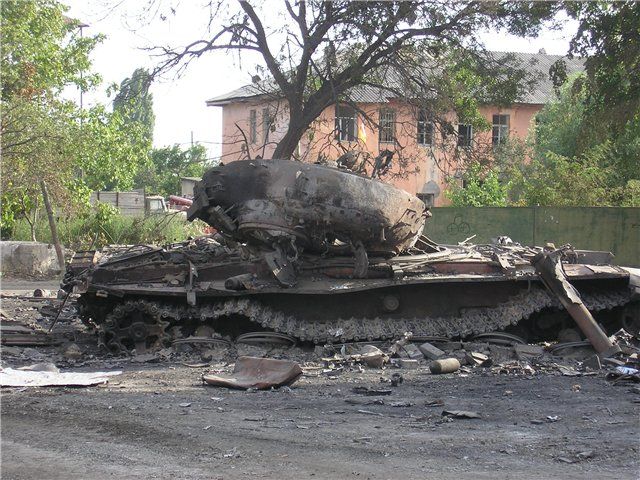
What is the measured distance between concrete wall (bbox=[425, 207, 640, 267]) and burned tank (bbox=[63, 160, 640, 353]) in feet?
33.2

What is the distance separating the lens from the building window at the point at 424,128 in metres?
16.7

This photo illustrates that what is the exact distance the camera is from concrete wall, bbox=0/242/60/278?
862 inches


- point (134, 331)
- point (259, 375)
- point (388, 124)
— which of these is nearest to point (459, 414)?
point (259, 375)

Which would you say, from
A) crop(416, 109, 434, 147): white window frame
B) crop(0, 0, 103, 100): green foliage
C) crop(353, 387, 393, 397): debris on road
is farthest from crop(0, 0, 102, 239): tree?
crop(353, 387, 393, 397): debris on road

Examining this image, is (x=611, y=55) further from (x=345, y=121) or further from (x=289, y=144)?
(x=289, y=144)

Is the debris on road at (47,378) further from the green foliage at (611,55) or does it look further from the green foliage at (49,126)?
the green foliage at (611,55)

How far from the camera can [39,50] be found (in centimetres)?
2095

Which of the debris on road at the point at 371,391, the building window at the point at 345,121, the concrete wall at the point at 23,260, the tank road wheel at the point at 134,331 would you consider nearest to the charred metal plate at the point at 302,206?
the tank road wheel at the point at 134,331

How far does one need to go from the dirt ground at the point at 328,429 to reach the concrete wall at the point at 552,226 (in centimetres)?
1340

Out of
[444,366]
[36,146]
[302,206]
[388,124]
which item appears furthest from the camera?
[36,146]

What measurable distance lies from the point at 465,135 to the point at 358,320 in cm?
710

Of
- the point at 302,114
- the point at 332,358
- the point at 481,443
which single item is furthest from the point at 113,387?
the point at 302,114

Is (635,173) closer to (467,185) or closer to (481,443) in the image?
(467,185)

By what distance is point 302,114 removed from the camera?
17.1 metres
